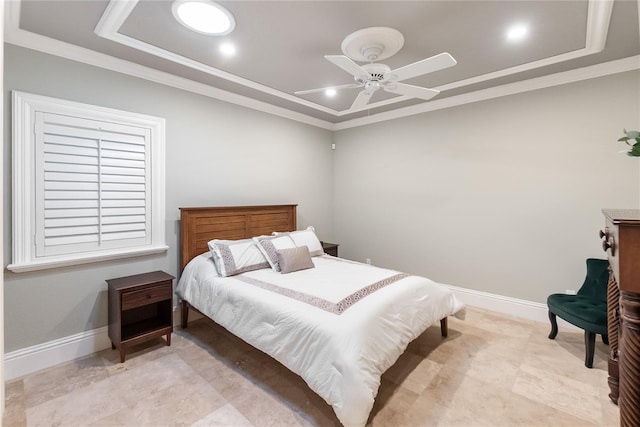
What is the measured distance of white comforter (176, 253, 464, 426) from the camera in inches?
69.3

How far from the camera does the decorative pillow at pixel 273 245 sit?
3160 mm

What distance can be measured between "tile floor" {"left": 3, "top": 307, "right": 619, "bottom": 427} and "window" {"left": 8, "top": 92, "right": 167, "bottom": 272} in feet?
3.33

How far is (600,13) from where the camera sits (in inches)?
82.4

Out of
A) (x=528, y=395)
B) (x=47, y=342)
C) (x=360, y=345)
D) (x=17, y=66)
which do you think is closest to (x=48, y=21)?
(x=17, y=66)

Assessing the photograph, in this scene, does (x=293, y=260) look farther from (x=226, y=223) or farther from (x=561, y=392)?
(x=561, y=392)

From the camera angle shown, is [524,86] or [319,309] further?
[524,86]

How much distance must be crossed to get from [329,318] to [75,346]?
237 centimetres

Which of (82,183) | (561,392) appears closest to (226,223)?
(82,183)

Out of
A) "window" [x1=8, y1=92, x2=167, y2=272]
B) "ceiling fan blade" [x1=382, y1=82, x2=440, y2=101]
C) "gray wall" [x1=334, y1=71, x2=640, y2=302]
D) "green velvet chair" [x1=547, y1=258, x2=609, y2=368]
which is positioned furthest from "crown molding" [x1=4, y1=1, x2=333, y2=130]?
"green velvet chair" [x1=547, y1=258, x2=609, y2=368]

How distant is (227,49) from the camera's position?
2652mm

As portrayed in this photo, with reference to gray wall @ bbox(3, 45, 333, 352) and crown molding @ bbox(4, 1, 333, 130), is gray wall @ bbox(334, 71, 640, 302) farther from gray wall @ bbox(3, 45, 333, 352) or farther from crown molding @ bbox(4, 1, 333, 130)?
crown molding @ bbox(4, 1, 333, 130)

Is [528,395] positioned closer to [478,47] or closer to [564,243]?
[564,243]

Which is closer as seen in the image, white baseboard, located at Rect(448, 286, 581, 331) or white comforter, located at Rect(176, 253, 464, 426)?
white comforter, located at Rect(176, 253, 464, 426)

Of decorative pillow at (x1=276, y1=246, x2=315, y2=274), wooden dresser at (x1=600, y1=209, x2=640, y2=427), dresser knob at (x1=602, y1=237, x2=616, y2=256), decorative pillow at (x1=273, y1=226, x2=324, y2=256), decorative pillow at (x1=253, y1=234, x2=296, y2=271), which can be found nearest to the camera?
wooden dresser at (x1=600, y1=209, x2=640, y2=427)
